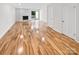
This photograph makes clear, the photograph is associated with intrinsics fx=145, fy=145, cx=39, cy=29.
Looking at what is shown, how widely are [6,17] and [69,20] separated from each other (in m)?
0.79

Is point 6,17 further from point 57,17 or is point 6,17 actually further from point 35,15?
point 57,17

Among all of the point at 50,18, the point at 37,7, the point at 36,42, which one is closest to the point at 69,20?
the point at 50,18

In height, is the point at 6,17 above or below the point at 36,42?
above

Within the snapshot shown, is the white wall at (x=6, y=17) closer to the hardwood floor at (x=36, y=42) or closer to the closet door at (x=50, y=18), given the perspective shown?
the hardwood floor at (x=36, y=42)

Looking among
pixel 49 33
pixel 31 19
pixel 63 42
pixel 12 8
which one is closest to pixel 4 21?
pixel 12 8

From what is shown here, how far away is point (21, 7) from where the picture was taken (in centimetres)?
185

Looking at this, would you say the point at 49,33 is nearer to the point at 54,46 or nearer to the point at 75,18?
the point at 54,46

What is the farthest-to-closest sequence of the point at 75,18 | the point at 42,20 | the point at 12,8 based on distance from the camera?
the point at 42,20 → the point at 12,8 → the point at 75,18

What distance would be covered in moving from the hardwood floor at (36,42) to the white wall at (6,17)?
8cm

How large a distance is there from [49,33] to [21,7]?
0.54 metres

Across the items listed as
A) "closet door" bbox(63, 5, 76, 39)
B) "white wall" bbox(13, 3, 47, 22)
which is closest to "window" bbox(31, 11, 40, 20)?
"white wall" bbox(13, 3, 47, 22)

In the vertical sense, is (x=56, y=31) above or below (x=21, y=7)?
below

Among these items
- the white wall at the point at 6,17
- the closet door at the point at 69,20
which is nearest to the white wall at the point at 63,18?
the closet door at the point at 69,20

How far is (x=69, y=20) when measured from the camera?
1.79 meters
